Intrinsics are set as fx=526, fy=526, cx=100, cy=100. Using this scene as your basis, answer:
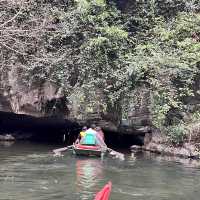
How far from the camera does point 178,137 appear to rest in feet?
58.6

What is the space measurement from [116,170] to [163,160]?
2700 millimetres

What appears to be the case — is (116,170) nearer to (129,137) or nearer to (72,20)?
(72,20)

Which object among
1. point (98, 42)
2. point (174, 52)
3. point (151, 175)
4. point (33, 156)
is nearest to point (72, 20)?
point (98, 42)

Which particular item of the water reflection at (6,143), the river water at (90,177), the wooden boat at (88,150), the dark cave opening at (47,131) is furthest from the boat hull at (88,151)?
the water reflection at (6,143)

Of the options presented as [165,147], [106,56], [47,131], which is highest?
[106,56]

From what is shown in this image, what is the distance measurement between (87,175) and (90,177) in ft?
0.97

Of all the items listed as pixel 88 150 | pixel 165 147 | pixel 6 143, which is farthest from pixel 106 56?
pixel 6 143

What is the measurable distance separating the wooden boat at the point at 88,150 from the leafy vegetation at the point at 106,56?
60.9 inches

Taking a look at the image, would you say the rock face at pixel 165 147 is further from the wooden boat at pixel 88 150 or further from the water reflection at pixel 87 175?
the water reflection at pixel 87 175

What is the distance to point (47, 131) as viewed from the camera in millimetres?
25578

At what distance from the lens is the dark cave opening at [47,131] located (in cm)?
2209

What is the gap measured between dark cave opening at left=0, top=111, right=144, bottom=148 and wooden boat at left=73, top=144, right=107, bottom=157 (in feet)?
11.6

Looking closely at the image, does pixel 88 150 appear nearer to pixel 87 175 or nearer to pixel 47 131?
pixel 87 175

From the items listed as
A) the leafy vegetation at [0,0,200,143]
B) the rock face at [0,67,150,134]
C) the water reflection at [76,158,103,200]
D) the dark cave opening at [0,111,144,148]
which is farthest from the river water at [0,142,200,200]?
the dark cave opening at [0,111,144,148]
